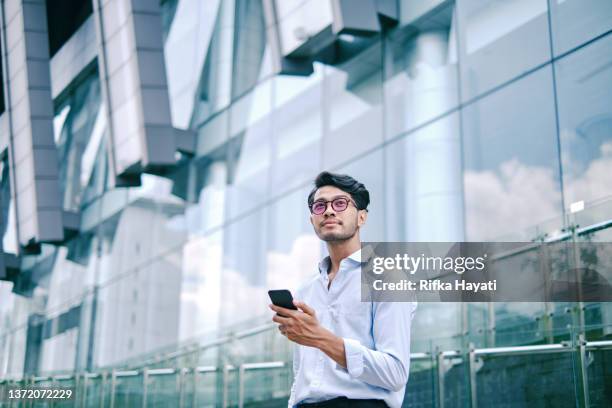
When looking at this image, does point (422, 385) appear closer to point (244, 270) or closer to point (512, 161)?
point (512, 161)

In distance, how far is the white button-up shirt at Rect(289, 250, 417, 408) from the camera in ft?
8.87

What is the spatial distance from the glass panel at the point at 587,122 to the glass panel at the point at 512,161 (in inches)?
6.7

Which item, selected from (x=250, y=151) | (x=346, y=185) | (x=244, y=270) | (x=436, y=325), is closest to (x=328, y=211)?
(x=346, y=185)

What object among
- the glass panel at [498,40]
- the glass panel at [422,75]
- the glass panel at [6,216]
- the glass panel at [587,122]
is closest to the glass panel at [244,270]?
the glass panel at [422,75]

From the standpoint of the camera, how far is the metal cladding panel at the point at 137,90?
50.3 feet

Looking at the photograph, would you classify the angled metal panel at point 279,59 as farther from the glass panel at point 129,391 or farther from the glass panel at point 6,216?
the glass panel at point 6,216

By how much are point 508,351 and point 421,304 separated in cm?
249

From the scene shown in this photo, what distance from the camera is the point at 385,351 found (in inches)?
109

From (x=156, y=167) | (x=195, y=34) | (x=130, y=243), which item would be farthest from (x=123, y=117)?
(x=130, y=243)

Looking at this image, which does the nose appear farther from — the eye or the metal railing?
the metal railing

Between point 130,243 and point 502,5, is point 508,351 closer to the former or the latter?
point 502,5

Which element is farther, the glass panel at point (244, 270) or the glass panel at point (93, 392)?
the glass panel at point (244, 270)

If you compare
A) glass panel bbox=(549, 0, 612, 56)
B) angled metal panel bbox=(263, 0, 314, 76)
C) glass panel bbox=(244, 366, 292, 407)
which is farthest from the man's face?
angled metal panel bbox=(263, 0, 314, 76)

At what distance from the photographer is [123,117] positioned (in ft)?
52.3
